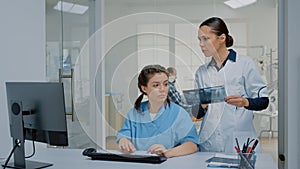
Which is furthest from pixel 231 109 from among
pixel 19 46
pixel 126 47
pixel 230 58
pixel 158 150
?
pixel 19 46

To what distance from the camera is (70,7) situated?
12.6ft

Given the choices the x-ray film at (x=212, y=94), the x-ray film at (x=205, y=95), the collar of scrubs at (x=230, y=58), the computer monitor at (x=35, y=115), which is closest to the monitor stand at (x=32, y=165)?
the computer monitor at (x=35, y=115)

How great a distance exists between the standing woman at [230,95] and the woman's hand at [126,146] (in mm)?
1184

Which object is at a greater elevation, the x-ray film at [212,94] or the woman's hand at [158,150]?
the x-ray film at [212,94]

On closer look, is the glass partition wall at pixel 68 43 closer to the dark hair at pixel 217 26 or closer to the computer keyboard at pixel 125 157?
the dark hair at pixel 217 26

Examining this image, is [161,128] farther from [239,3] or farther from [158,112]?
[239,3]

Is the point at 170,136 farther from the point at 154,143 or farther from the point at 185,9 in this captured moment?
the point at 185,9

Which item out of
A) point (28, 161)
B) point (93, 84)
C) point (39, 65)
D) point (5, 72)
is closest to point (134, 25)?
point (93, 84)

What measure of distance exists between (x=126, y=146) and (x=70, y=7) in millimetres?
2106

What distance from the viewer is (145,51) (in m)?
3.29

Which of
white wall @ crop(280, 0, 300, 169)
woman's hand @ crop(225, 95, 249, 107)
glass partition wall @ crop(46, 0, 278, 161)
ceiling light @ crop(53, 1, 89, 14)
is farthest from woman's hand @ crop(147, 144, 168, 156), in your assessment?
ceiling light @ crop(53, 1, 89, 14)

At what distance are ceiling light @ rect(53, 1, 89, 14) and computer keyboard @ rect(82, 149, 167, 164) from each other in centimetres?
199

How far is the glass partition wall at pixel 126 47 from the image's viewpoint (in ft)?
10.7

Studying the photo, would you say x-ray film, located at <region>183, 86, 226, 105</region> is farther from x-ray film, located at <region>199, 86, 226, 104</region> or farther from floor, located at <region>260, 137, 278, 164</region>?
floor, located at <region>260, 137, 278, 164</region>
